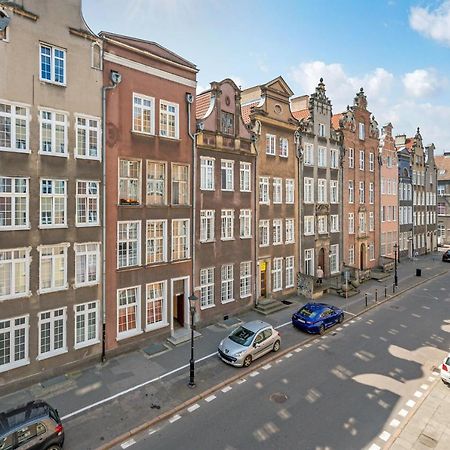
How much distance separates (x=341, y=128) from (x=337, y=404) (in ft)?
88.0

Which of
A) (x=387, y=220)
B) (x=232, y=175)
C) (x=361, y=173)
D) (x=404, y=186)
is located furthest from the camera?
(x=404, y=186)

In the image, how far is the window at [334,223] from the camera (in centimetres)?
3300

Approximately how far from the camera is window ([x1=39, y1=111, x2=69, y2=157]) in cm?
1545

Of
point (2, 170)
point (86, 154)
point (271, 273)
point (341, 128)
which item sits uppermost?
point (341, 128)

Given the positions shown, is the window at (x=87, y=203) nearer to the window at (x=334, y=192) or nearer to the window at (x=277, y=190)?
the window at (x=277, y=190)

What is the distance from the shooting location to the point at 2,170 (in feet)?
46.8

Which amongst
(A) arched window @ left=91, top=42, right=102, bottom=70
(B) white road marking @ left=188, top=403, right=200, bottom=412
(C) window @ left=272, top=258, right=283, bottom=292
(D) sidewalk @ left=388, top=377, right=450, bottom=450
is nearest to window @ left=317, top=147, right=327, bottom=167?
(C) window @ left=272, top=258, right=283, bottom=292

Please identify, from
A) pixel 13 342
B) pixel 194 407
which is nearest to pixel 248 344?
pixel 194 407

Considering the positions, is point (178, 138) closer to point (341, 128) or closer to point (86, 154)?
Result: point (86, 154)

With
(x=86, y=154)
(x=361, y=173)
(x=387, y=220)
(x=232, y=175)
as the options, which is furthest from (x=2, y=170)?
(x=387, y=220)

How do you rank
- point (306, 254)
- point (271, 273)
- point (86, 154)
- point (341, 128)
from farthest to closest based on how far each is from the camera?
point (341, 128) < point (306, 254) < point (271, 273) < point (86, 154)

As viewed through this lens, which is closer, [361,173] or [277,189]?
[277,189]

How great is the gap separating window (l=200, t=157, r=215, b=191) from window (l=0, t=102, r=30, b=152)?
9921 mm

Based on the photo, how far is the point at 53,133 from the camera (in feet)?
51.4
